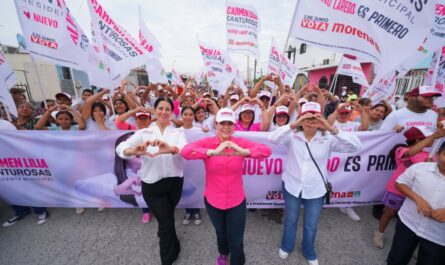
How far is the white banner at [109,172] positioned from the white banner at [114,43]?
65.7 inches

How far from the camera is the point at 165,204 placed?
7.86 feet

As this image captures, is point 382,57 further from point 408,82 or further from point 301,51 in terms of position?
point 301,51

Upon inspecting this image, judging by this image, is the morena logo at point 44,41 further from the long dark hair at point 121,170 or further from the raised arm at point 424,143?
the raised arm at point 424,143

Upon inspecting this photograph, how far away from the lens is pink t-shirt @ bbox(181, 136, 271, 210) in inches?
79.6

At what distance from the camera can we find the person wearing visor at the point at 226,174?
2020 mm

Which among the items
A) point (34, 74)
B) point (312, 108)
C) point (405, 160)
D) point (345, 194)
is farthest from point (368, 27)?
point (34, 74)

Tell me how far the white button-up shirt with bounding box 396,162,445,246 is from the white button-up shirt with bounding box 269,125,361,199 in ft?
1.85

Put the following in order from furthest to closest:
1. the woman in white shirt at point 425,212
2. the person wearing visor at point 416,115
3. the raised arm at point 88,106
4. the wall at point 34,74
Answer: the wall at point 34,74
the raised arm at point 88,106
the person wearing visor at point 416,115
the woman in white shirt at point 425,212

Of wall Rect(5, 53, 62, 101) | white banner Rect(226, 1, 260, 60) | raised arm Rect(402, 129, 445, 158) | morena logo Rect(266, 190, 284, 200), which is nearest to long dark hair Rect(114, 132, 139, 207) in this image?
morena logo Rect(266, 190, 284, 200)

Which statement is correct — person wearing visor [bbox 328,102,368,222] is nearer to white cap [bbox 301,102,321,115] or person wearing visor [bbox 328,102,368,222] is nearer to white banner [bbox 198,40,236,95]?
white cap [bbox 301,102,321,115]

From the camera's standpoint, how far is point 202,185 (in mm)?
3428

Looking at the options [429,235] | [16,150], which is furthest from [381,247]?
[16,150]

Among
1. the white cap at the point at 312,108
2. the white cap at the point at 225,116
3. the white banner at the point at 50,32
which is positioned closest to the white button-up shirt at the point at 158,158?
the white cap at the point at 225,116

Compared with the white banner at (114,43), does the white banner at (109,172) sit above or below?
below
